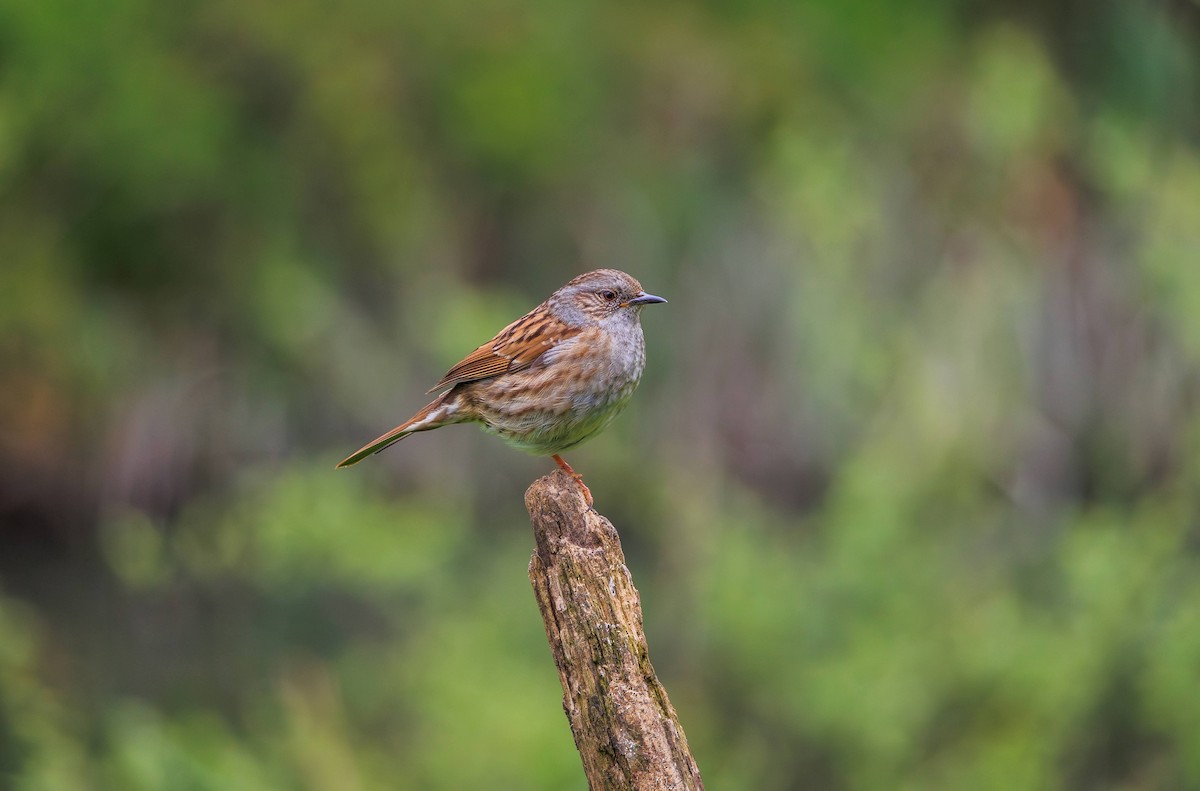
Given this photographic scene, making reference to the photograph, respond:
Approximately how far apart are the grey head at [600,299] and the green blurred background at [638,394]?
2.21 meters

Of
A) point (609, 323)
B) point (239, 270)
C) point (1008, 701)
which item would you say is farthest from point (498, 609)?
point (239, 270)

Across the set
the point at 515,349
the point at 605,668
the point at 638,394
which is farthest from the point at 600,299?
the point at 638,394

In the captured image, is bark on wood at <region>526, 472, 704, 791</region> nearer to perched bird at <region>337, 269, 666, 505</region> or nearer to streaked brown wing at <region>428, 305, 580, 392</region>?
perched bird at <region>337, 269, 666, 505</region>

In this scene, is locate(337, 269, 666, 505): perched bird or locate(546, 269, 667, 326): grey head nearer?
locate(337, 269, 666, 505): perched bird

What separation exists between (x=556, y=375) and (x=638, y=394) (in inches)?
310

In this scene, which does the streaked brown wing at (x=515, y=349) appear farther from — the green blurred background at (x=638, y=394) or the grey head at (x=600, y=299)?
the green blurred background at (x=638, y=394)

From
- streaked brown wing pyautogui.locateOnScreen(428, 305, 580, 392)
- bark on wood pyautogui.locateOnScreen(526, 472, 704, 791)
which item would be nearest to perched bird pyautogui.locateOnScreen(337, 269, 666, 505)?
streaked brown wing pyautogui.locateOnScreen(428, 305, 580, 392)

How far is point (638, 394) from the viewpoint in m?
12.8

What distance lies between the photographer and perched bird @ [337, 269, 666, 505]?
4961mm

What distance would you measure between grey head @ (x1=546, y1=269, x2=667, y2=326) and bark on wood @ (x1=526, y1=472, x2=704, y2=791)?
171 centimetres

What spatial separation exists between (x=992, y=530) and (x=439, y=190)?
931 centimetres

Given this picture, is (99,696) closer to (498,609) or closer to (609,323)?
(498,609)

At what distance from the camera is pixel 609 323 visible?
17.0 feet

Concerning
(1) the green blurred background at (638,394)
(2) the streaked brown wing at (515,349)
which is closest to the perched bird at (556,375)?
(2) the streaked brown wing at (515,349)
